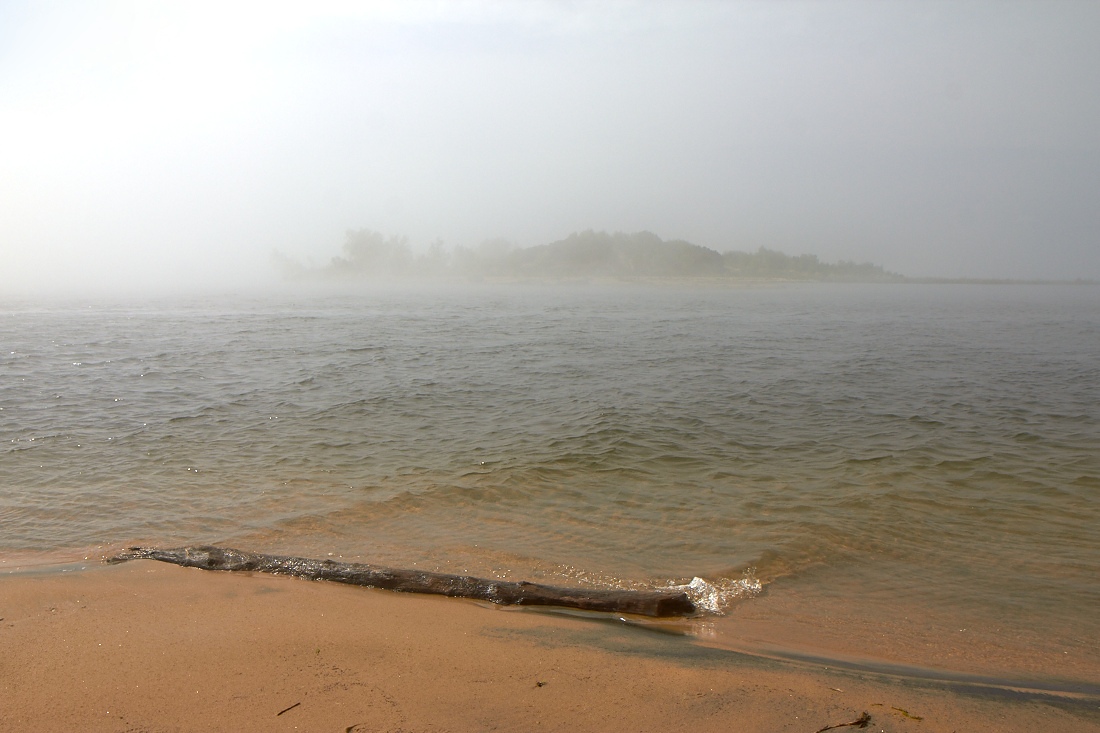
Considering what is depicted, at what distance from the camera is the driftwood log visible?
4.89 meters

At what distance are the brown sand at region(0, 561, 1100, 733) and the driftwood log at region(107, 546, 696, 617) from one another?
0.21 metres

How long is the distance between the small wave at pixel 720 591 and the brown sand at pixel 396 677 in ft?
2.45

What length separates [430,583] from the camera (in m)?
5.16

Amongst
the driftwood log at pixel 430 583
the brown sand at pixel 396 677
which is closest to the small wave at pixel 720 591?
the driftwood log at pixel 430 583

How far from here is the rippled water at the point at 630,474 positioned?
581cm

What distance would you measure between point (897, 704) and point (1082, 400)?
13.2 metres

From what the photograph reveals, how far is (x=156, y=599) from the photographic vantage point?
482 cm

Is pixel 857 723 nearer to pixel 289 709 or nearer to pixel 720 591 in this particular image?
pixel 720 591

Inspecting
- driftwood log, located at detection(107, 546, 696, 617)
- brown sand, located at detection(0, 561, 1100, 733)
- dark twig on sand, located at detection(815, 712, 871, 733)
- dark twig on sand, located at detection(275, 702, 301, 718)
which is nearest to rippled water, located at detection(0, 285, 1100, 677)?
driftwood log, located at detection(107, 546, 696, 617)

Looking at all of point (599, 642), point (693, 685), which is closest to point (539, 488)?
point (599, 642)

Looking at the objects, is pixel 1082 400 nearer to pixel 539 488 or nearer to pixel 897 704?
pixel 539 488

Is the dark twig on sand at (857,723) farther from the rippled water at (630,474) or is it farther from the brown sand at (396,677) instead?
the rippled water at (630,474)

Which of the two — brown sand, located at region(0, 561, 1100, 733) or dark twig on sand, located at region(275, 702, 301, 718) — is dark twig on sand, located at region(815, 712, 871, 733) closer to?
brown sand, located at region(0, 561, 1100, 733)

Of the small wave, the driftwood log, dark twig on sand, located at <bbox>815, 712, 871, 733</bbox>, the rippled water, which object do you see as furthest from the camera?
the rippled water
